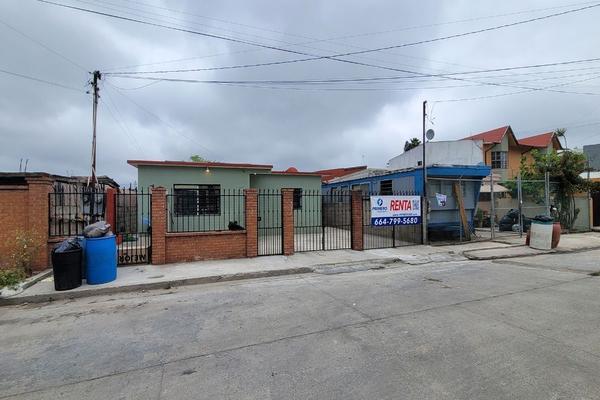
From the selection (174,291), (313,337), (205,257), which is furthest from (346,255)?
(313,337)

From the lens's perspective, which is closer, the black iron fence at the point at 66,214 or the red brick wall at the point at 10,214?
the red brick wall at the point at 10,214

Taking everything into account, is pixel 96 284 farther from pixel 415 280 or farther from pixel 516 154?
pixel 516 154

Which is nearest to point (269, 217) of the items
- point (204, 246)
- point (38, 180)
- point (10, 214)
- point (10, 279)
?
point (204, 246)

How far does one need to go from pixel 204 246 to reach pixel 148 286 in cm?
277

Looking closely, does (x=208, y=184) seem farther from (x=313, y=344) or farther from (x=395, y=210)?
(x=313, y=344)

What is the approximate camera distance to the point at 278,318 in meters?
5.39

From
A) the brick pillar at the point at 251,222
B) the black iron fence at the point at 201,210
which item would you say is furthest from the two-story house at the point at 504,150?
the brick pillar at the point at 251,222

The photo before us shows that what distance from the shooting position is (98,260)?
7.77 m

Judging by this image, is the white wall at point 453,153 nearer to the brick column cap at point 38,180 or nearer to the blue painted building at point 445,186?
the blue painted building at point 445,186

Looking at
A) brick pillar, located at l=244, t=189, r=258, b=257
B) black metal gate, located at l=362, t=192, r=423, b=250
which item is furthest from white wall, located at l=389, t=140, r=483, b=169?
brick pillar, located at l=244, t=189, r=258, b=257

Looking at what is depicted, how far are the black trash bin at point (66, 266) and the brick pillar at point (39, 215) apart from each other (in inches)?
74.8

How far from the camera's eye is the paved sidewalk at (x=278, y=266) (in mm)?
7421

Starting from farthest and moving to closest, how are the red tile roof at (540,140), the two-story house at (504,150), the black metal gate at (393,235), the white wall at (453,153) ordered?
the red tile roof at (540,140) < the two-story house at (504,150) < the white wall at (453,153) < the black metal gate at (393,235)

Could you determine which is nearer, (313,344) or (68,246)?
(313,344)
